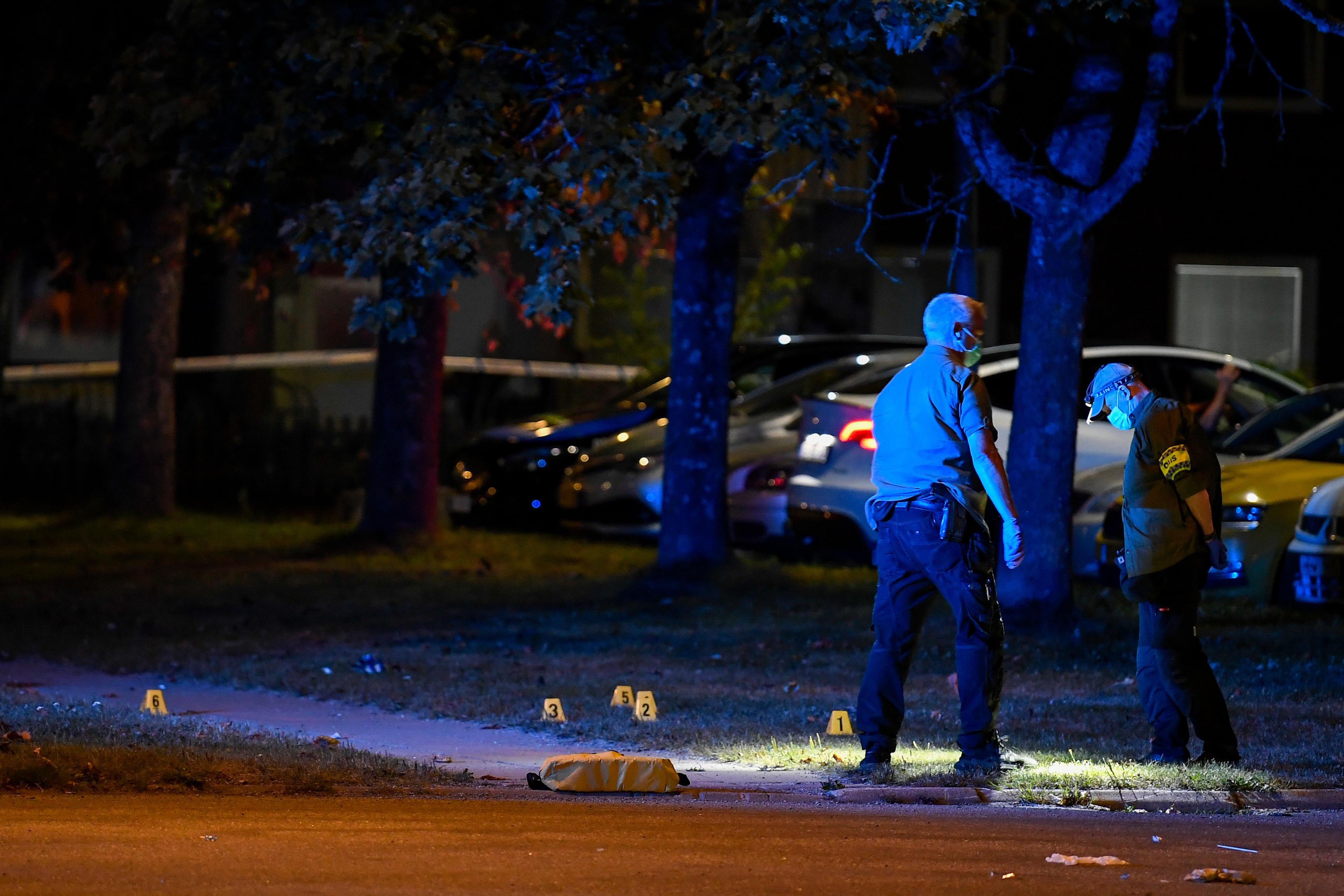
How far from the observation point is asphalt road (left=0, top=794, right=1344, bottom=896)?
238 inches

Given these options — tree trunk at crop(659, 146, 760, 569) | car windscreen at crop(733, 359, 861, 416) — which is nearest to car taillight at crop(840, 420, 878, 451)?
tree trunk at crop(659, 146, 760, 569)

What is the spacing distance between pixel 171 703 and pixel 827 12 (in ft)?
17.0

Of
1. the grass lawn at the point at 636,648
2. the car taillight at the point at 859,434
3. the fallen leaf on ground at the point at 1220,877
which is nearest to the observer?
the fallen leaf on ground at the point at 1220,877

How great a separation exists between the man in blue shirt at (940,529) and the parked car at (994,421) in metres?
6.24

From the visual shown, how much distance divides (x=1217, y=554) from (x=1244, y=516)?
5281mm

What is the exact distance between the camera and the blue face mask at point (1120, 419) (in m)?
8.14

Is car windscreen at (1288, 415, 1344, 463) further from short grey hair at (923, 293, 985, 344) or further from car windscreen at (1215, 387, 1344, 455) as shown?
short grey hair at (923, 293, 985, 344)

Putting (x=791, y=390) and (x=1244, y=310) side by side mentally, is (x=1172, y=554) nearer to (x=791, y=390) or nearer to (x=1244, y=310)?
(x=791, y=390)

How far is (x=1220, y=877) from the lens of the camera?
6211 mm

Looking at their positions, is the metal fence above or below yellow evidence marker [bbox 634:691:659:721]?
above

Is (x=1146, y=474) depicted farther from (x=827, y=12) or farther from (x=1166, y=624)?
(x=827, y=12)

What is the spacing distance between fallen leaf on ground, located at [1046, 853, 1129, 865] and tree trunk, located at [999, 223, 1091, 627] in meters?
5.89

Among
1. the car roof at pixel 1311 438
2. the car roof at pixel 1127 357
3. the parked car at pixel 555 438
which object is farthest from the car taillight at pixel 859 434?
the parked car at pixel 555 438

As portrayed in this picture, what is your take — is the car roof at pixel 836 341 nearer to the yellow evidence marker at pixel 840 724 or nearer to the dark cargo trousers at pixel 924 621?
the yellow evidence marker at pixel 840 724
